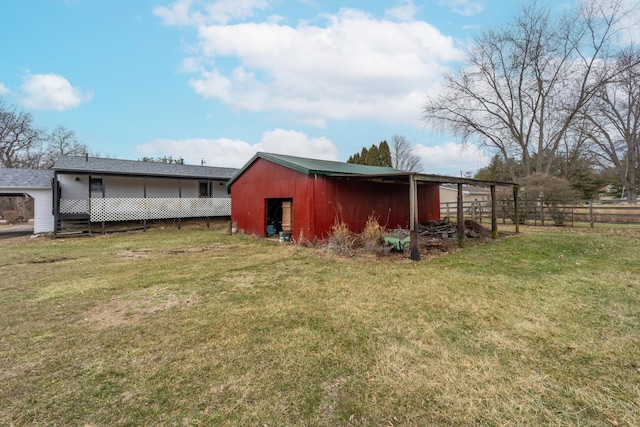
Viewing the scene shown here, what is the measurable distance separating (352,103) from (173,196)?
43.0 feet

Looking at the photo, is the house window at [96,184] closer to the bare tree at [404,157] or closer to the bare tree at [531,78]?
the bare tree at [531,78]

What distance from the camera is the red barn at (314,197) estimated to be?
9289 millimetres

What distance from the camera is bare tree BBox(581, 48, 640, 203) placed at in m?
19.6

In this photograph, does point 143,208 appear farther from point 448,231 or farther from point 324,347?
point 324,347

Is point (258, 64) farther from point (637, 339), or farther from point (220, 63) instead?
point (637, 339)

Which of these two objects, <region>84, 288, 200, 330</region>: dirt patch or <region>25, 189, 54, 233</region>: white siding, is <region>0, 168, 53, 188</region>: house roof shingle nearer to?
<region>25, 189, 54, 233</region>: white siding

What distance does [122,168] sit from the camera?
583 inches

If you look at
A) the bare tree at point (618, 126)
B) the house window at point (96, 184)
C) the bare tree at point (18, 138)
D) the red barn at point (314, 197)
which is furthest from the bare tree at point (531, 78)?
the bare tree at point (18, 138)

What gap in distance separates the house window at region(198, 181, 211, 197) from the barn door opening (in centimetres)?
712

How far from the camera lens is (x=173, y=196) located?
16891 mm

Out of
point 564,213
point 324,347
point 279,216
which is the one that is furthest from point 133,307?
point 564,213

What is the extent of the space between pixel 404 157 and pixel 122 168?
3504 cm

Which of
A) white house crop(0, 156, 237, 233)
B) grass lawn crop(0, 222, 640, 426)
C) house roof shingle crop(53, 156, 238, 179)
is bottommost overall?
grass lawn crop(0, 222, 640, 426)

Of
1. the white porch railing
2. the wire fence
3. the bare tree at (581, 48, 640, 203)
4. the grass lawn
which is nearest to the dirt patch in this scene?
the grass lawn
